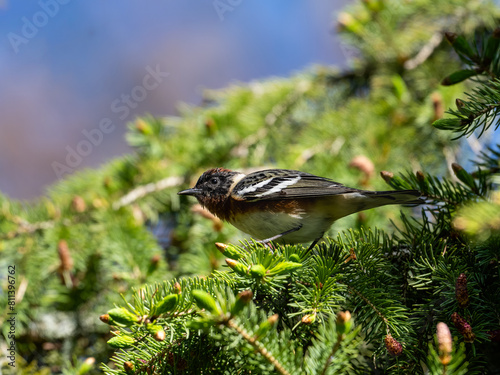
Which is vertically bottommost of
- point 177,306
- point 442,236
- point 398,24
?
point 442,236

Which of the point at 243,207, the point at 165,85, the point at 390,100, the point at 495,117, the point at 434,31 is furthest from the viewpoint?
the point at 165,85

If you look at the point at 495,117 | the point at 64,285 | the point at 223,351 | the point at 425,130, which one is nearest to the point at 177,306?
the point at 223,351

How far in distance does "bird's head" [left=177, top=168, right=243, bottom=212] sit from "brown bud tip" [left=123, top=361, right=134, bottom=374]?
47.1 inches

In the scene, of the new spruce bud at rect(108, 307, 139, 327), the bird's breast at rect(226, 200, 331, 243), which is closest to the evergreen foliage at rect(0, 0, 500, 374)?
the new spruce bud at rect(108, 307, 139, 327)

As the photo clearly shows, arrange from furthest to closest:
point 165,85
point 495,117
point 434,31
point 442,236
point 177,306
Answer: point 165,85 → point 434,31 → point 442,236 → point 495,117 → point 177,306

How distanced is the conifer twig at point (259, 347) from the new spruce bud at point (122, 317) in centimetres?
28

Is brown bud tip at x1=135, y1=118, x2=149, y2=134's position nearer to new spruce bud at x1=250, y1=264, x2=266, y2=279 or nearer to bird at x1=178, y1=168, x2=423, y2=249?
bird at x1=178, y1=168, x2=423, y2=249

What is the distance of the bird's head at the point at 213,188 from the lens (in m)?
2.31

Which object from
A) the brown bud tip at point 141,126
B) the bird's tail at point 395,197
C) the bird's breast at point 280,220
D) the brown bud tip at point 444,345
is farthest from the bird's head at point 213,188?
the brown bud tip at point 444,345

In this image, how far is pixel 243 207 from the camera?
2.12 m

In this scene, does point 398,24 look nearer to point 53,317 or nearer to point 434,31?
point 434,31

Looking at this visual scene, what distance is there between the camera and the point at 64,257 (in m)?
2.28

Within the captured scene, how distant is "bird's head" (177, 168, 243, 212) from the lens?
2307 millimetres

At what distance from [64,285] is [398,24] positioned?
2777 millimetres
